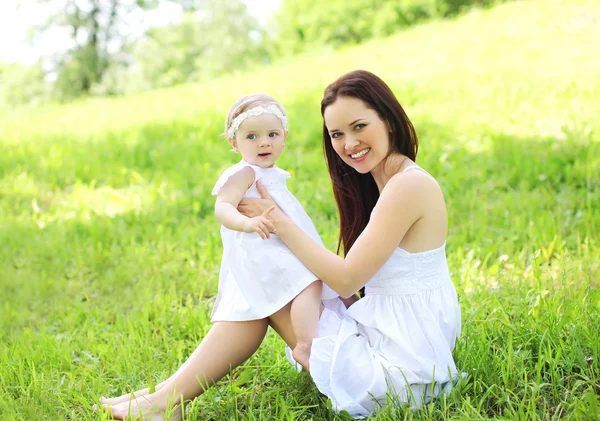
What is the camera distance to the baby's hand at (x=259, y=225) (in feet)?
7.48

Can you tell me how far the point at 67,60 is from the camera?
25.4 metres

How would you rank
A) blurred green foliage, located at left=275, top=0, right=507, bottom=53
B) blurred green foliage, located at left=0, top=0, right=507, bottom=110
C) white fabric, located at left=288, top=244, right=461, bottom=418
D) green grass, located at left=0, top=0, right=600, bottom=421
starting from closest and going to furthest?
white fabric, located at left=288, top=244, right=461, bottom=418 → green grass, located at left=0, top=0, right=600, bottom=421 → blurred green foliage, located at left=275, top=0, right=507, bottom=53 → blurred green foliage, located at left=0, top=0, right=507, bottom=110

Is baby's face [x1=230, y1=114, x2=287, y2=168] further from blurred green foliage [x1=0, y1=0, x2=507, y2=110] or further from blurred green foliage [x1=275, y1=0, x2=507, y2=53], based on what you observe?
blurred green foliage [x1=0, y1=0, x2=507, y2=110]

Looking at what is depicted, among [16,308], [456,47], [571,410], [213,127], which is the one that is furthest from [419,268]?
[456,47]

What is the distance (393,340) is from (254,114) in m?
1.07

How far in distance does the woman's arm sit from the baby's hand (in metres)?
0.18

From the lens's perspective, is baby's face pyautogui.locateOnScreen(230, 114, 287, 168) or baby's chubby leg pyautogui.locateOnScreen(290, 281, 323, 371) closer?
baby's chubby leg pyautogui.locateOnScreen(290, 281, 323, 371)

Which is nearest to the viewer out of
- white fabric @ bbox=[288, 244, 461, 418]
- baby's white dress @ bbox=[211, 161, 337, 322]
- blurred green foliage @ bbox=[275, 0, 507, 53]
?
white fabric @ bbox=[288, 244, 461, 418]

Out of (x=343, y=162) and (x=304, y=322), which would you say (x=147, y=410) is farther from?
(x=343, y=162)

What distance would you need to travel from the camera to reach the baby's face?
250cm

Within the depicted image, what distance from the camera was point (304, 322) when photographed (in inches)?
91.4

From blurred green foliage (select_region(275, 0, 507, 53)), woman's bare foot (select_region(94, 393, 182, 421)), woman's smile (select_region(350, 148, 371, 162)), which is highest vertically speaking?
blurred green foliage (select_region(275, 0, 507, 53))

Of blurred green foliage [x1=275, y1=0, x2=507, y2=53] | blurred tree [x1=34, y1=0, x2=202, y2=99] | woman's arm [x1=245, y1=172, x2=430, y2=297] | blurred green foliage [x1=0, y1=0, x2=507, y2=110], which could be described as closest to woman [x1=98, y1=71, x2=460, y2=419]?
woman's arm [x1=245, y1=172, x2=430, y2=297]

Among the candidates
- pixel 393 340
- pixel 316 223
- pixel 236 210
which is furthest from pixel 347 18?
pixel 393 340
